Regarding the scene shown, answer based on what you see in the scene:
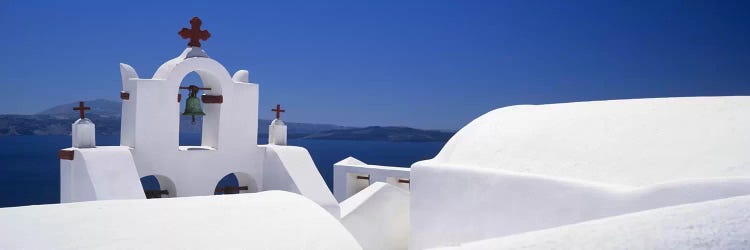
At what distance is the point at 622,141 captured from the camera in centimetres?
726

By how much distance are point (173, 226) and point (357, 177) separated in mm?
10720

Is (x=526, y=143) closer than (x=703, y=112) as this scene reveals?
No

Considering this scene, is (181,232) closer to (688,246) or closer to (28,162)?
(688,246)

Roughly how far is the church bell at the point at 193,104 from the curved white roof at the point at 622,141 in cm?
475

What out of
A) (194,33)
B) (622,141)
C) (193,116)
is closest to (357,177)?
(193,116)

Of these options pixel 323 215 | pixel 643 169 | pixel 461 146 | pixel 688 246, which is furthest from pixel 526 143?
pixel 688 246

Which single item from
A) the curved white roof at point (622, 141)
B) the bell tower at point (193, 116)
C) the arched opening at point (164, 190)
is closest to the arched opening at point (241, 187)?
the bell tower at point (193, 116)

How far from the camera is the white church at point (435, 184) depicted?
448 cm

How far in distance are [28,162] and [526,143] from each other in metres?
85.8

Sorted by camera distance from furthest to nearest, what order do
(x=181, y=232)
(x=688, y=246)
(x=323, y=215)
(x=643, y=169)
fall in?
(x=643, y=169) → (x=323, y=215) → (x=181, y=232) → (x=688, y=246)

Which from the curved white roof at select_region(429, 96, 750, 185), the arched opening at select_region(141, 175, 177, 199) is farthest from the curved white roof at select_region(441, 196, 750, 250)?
the arched opening at select_region(141, 175, 177, 199)

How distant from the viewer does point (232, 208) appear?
614cm

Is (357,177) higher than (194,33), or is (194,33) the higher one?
(194,33)

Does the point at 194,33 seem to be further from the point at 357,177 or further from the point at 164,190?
the point at 357,177
